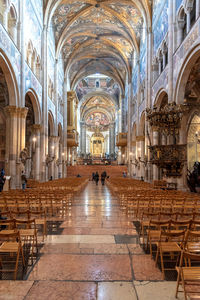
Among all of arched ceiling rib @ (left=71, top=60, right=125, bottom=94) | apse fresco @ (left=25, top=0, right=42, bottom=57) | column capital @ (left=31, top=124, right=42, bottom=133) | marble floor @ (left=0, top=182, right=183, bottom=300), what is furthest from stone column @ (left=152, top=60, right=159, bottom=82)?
arched ceiling rib @ (left=71, top=60, right=125, bottom=94)

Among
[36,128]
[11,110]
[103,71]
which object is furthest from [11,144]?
[103,71]

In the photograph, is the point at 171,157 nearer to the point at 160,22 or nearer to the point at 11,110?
the point at 11,110

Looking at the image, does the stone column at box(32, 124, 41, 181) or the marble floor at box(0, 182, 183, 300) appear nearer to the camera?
the marble floor at box(0, 182, 183, 300)

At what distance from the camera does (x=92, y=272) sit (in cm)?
429

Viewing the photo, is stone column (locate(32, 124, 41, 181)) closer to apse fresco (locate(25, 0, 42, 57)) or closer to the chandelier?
apse fresco (locate(25, 0, 42, 57))

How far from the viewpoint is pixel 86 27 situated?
107ft

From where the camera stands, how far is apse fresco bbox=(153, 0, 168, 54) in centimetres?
1967

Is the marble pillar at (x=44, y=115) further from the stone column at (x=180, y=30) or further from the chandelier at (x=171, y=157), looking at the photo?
the stone column at (x=180, y=30)

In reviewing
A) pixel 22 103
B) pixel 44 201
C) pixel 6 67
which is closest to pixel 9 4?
pixel 6 67

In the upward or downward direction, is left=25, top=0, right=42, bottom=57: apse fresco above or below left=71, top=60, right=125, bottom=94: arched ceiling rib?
below

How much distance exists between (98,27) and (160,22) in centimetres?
1394

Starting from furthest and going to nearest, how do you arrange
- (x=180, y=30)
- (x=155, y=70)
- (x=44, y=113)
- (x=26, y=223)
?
(x=44, y=113), (x=155, y=70), (x=180, y=30), (x=26, y=223)

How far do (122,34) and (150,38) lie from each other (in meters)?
10.1

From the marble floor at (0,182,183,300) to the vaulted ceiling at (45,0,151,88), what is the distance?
2340 cm
